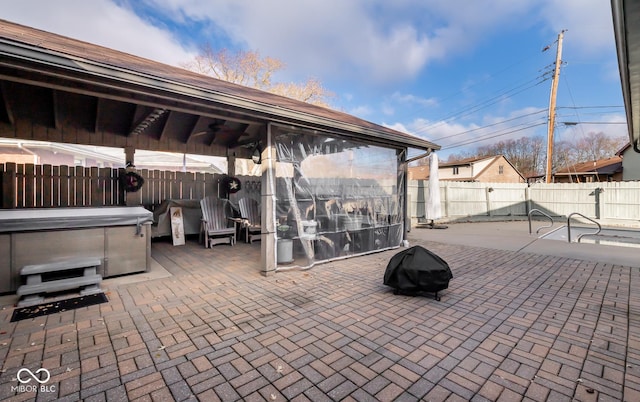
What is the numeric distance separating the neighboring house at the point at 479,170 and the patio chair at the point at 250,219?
68.9 ft

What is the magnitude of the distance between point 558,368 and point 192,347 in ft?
8.56

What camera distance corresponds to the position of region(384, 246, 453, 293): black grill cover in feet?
10.6

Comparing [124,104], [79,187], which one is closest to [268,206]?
[124,104]

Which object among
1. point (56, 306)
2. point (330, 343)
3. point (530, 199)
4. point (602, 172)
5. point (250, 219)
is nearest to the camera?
point (330, 343)

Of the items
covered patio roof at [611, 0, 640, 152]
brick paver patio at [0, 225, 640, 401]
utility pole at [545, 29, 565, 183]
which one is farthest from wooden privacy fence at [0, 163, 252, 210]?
utility pole at [545, 29, 565, 183]

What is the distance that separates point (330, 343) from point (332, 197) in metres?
2.90

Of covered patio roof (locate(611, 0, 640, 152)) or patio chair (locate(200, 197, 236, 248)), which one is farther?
patio chair (locate(200, 197, 236, 248))

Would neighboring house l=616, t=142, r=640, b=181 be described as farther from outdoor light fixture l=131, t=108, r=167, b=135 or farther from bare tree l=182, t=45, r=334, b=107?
outdoor light fixture l=131, t=108, r=167, b=135

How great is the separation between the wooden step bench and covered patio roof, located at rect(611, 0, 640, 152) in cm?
488

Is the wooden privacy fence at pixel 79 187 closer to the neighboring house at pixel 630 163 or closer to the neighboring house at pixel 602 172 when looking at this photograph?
the neighboring house at pixel 630 163

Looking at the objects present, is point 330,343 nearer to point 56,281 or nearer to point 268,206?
point 268,206

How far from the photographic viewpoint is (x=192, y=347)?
2.25 meters

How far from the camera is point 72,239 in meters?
3.56

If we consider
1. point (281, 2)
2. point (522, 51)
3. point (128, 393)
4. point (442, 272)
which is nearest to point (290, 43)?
point (281, 2)
